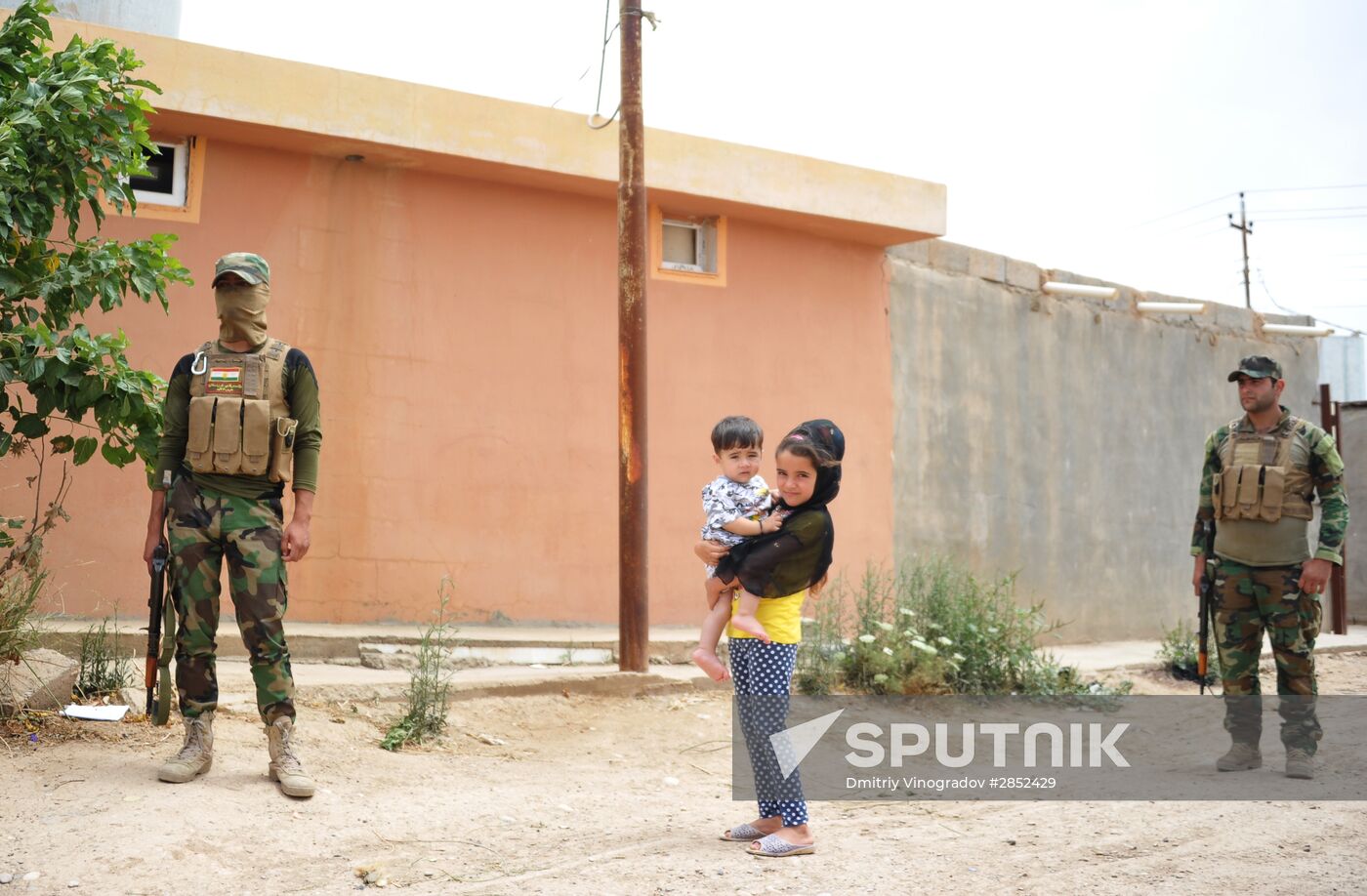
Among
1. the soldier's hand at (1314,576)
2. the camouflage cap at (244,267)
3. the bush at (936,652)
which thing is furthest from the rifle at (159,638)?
the soldier's hand at (1314,576)

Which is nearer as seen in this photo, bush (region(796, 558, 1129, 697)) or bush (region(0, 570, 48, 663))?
bush (region(0, 570, 48, 663))

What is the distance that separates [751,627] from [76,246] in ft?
11.4

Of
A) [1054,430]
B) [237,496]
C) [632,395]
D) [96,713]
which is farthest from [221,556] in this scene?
[1054,430]

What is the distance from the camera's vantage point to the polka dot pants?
13.7 ft

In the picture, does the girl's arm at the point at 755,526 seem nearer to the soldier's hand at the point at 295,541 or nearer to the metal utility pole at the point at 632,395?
the soldier's hand at the point at 295,541

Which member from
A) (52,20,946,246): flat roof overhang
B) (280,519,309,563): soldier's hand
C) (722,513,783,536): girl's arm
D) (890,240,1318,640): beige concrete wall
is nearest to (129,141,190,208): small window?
(52,20,946,246): flat roof overhang

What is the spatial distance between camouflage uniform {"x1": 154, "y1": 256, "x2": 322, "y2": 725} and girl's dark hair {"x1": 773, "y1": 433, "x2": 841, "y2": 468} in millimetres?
1895

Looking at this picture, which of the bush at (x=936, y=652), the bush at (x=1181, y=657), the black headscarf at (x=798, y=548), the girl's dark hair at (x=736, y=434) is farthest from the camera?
the bush at (x=1181, y=657)

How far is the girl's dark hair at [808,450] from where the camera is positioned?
417 centimetres

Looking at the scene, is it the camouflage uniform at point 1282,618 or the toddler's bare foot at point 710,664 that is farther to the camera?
the camouflage uniform at point 1282,618

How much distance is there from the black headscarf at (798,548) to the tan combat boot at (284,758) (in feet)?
5.94

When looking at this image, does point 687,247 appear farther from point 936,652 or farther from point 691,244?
point 936,652

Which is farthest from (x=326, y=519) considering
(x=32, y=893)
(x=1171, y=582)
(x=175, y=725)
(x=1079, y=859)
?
(x=1171, y=582)

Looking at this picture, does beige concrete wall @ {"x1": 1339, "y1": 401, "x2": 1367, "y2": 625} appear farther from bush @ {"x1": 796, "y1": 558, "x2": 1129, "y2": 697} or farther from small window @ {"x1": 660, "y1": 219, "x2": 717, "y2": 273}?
small window @ {"x1": 660, "y1": 219, "x2": 717, "y2": 273}
